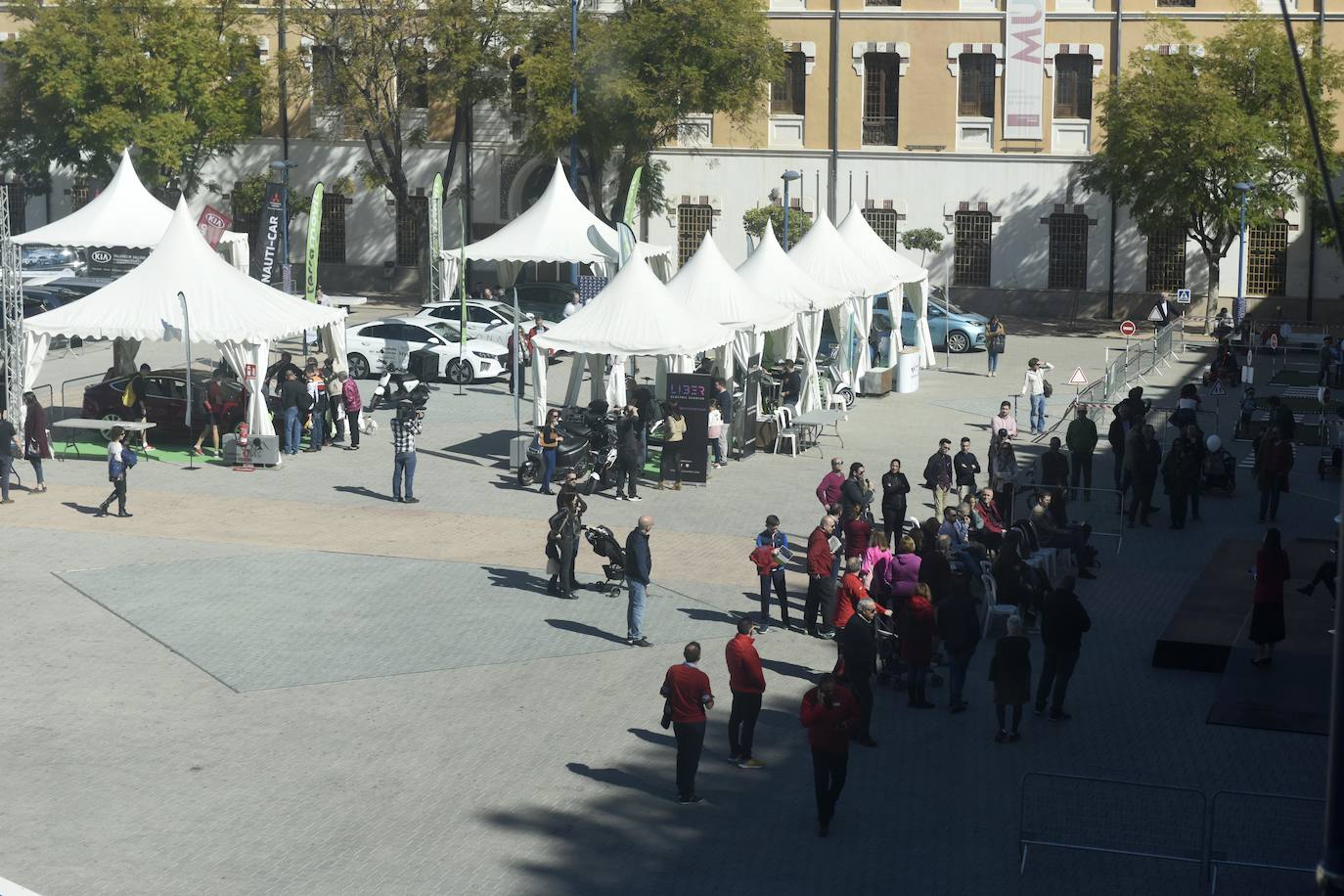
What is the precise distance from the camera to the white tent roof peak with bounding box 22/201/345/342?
29.0m

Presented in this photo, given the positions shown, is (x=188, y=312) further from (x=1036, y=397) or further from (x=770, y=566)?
(x=1036, y=397)

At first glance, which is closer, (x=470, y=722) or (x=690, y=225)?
(x=470, y=722)

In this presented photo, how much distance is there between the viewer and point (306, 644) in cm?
1834

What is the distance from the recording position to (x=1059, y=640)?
16.0 m

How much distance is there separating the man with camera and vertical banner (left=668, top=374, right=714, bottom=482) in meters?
4.14

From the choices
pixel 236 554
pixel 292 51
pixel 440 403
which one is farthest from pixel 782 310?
pixel 292 51

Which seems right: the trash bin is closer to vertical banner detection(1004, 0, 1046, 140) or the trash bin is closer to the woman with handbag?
vertical banner detection(1004, 0, 1046, 140)

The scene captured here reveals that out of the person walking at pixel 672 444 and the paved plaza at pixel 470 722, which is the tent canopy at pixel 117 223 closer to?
the paved plaza at pixel 470 722

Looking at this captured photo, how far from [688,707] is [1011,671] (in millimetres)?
3184

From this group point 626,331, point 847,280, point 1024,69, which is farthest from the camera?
point 1024,69

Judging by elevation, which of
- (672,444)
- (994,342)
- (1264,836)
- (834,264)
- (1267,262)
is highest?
(1267,262)

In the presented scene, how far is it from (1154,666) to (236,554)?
442 inches

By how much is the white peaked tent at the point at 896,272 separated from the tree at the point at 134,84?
2273cm

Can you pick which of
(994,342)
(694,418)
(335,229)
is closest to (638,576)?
(694,418)
